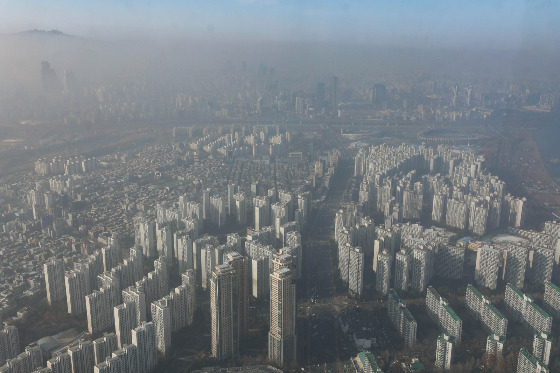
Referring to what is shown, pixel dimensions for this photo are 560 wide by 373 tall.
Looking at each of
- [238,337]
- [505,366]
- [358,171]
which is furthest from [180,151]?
[505,366]

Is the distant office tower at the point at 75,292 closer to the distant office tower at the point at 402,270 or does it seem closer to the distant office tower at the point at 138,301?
the distant office tower at the point at 138,301

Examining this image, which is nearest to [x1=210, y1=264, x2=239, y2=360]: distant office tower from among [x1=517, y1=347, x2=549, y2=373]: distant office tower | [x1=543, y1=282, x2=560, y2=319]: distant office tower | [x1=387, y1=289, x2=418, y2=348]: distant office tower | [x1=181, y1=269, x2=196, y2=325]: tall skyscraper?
[x1=181, y1=269, x2=196, y2=325]: tall skyscraper

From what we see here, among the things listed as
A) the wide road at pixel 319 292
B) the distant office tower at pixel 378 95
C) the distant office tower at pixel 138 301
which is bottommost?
the wide road at pixel 319 292

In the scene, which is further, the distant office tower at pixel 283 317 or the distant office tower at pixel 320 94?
the distant office tower at pixel 320 94

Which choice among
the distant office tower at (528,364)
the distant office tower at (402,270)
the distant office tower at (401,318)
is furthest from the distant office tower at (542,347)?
the distant office tower at (402,270)

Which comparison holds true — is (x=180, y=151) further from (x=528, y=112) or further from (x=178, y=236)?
(x=528, y=112)

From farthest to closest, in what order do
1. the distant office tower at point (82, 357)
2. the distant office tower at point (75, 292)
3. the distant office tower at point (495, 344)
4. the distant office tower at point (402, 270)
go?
the distant office tower at point (402, 270) → the distant office tower at point (75, 292) → the distant office tower at point (495, 344) → the distant office tower at point (82, 357)

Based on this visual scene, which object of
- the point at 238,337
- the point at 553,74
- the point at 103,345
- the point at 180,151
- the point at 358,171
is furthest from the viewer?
the point at 553,74

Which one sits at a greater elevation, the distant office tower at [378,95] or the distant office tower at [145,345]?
the distant office tower at [378,95]
